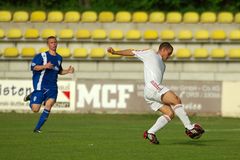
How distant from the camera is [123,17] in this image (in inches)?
1217

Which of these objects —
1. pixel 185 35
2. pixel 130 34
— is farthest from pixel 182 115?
pixel 130 34

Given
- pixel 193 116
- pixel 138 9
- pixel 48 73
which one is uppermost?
pixel 138 9

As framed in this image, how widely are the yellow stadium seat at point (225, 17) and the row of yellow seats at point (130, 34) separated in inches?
27.1

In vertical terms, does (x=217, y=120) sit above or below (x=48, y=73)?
below

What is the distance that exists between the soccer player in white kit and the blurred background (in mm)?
12413

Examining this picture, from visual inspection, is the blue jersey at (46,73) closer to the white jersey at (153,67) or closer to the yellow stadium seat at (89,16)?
the white jersey at (153,67)

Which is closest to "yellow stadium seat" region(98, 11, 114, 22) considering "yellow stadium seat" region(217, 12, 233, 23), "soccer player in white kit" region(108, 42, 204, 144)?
"yellow stadium seat" region(217, 12, 233, 23)

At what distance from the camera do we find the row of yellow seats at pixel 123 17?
1207 inches

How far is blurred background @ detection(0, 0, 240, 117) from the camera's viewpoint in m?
26.8

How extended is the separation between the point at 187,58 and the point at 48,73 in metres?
11.9

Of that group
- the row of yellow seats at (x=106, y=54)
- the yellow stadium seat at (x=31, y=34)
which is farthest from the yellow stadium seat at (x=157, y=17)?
the yellow stadium seat at (x=31, y=34)

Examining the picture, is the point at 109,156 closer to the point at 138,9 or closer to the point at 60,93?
the point at 60,93

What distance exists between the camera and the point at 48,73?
57.4 feet

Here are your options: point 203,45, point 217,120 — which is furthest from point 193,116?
point 203,45
